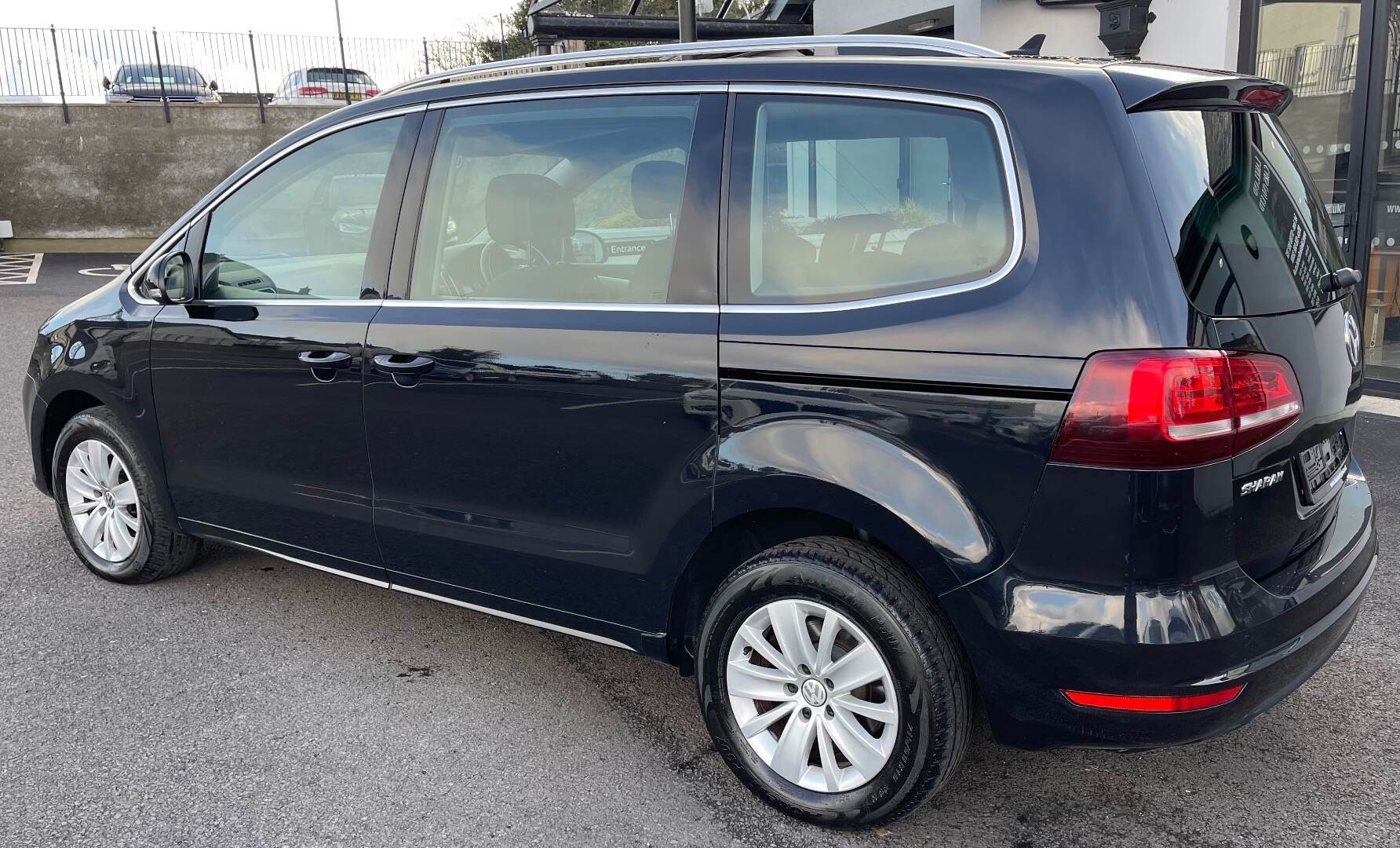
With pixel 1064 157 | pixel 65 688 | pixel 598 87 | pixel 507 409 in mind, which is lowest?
pixel 65 688

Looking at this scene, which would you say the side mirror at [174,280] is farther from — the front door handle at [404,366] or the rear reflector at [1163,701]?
the rear reflector at [1163,701]

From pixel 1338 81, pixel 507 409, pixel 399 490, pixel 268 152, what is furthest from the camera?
pixel 1338 81

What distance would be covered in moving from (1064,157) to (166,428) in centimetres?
314

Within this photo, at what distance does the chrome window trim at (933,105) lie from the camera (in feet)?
7.48

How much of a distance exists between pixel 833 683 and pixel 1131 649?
69 cm

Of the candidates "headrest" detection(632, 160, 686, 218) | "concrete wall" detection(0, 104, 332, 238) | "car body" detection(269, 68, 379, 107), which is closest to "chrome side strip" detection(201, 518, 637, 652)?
"headrest" detection(632, 160, 686, 218)

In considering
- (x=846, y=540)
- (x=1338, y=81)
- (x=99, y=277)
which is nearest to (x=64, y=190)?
(x=99, y=277)

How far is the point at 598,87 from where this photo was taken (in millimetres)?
2957

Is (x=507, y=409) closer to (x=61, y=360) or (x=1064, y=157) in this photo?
(x=1064, y=157)

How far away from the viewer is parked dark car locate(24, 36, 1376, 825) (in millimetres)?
2186

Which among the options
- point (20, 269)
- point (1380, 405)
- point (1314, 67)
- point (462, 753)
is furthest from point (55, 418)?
point (20, 269)

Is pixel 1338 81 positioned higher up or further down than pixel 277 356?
higher up

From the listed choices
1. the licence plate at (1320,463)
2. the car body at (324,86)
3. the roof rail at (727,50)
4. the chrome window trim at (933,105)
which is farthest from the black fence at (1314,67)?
the car body at (324,86)

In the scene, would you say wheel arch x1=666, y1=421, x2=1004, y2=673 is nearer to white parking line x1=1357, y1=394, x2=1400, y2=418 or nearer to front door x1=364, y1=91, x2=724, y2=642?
front door x1=364, y1=91, x2=724, y2=642
